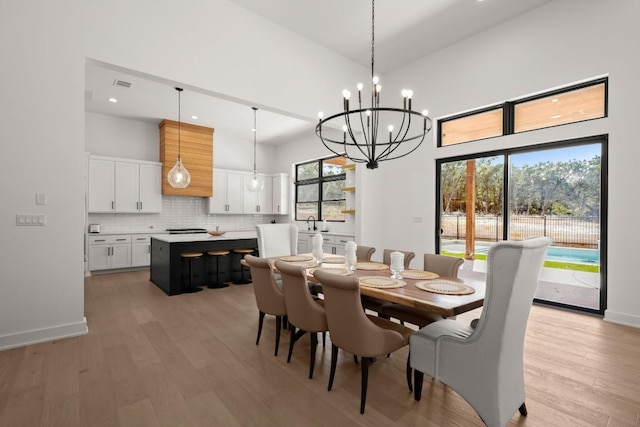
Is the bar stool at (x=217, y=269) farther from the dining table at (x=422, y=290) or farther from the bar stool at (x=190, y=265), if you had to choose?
the dining table at (x=422, y=290)

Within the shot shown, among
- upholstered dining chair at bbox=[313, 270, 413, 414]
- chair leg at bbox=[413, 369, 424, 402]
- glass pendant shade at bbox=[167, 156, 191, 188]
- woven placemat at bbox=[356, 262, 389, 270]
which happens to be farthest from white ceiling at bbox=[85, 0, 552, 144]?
chair leg at bbox=[413, 369, 424, 402]

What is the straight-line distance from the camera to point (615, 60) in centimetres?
343

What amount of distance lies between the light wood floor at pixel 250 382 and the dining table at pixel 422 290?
2.15ft

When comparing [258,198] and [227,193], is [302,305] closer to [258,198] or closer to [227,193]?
[227,193]

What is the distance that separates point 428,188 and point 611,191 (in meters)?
2.22

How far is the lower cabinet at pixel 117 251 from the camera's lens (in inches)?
230

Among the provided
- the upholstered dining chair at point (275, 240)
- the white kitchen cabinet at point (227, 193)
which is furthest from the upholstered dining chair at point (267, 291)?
the white kitchen cabinet at point (227, 193)

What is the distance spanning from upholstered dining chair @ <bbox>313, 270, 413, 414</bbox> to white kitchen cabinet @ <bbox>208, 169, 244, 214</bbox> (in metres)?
6.05

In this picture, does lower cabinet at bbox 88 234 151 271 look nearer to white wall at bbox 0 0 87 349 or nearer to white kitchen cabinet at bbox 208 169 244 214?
white kitchen cabinet at bbox 208 169 244 214

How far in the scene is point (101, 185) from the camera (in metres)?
6.02

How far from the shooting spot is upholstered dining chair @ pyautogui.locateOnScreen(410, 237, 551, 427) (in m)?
1.51

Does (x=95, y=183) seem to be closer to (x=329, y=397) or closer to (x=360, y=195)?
(x=360, y=195)

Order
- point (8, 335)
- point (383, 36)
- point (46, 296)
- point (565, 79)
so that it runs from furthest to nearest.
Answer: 1. point (383, 36)
2. point (565, 79)
3. point (46, 296)
4. point (8, 335)

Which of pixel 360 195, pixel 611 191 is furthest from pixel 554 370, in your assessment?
pixel 360 195
